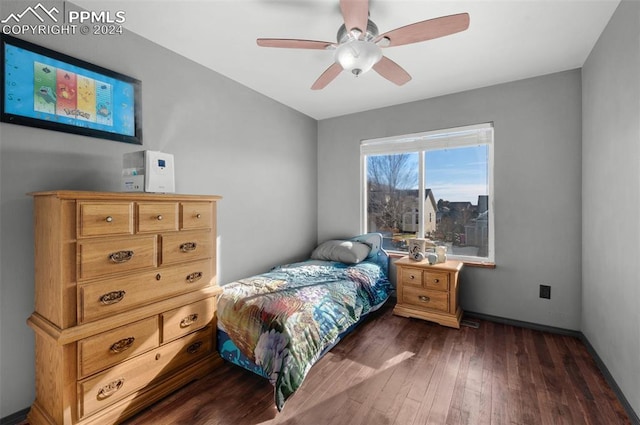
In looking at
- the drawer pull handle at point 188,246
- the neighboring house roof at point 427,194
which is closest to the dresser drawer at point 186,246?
the drawer pull handle at point 188,246

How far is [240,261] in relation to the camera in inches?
117

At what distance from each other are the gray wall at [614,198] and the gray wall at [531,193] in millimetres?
144

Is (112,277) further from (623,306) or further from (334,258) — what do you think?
(623,306)

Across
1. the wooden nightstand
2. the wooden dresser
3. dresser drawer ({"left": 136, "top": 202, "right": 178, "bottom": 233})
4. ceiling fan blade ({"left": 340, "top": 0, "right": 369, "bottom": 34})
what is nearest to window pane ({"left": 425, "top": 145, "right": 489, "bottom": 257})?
the wooden nightstand

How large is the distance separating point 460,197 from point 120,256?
326 cm

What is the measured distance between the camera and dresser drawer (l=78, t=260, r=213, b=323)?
59.2 inches

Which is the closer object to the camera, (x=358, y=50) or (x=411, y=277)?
(x=358, y=50)

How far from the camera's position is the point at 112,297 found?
62.7 inches

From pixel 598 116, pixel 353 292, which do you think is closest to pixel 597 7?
pixel 598 116

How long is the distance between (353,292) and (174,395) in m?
1.55

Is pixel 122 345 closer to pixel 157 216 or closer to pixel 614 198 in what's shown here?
pixel 157 216

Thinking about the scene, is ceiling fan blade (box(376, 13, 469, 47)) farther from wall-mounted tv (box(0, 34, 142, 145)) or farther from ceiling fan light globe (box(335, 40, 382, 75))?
wall-mounted tv (box(0, 34, 142, 145))

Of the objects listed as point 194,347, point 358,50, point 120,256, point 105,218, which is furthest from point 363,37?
point 194,347

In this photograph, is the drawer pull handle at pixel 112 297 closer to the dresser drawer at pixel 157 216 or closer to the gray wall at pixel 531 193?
the dresser drawer at pixel 157 216
